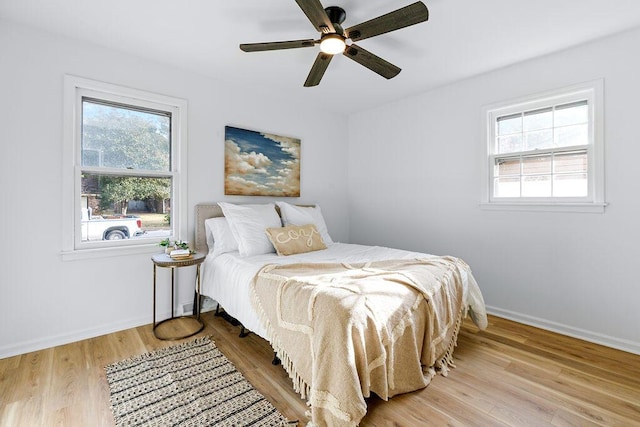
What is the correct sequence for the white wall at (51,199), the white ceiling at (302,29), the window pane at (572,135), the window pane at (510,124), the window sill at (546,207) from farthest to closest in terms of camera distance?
1. the window pane at (510,124)
2. the window pane at (572,135)
3. the window sill at (546,207)
4. the white wall at (51,199)
5. the white ceiling at (302,29)

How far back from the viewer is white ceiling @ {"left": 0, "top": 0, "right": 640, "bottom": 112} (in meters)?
2.01

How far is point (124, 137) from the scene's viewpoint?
8.89ft

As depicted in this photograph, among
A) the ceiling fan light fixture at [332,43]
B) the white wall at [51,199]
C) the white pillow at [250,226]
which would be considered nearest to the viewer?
the ceiling fan light fixture at [332,43]

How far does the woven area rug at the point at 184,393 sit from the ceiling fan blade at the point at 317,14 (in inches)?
86.2

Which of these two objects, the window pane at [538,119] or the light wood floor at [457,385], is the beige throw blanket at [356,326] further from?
the window pane at [538,119]

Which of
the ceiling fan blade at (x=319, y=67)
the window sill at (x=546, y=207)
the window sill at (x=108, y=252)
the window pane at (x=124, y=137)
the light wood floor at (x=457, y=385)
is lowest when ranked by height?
the light wood floor at (x=457, y=385)

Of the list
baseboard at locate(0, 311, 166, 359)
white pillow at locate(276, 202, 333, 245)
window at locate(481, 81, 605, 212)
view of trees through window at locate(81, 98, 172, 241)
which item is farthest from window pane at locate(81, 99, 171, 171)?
window at locate(481, 81, 605, 212)

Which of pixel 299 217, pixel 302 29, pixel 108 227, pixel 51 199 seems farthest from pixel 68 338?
pixel 302 29

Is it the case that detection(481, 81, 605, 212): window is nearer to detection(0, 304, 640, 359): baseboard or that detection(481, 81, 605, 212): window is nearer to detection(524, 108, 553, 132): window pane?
detection(524, 108, 553, 132): window pane

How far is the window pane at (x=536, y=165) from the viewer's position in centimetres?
280

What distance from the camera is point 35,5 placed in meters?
2.01

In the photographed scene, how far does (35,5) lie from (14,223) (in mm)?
1520

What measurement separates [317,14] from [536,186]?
2.54 metres

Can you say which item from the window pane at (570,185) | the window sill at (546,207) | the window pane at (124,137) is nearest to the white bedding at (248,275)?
the window sill at (546,207)
